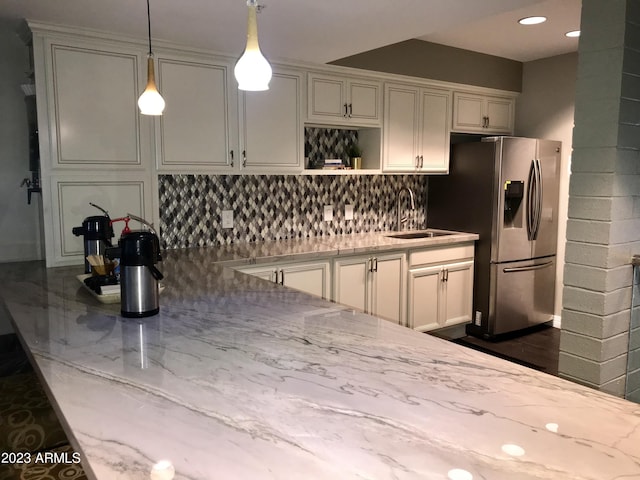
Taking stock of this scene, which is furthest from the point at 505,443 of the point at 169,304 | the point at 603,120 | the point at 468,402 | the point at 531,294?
the point at 531,294

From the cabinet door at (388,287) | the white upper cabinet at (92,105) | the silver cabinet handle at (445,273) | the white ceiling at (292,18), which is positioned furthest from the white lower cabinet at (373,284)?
the white upper cabinet at (92,105)

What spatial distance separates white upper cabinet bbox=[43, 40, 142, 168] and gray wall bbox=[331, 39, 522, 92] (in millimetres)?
1508

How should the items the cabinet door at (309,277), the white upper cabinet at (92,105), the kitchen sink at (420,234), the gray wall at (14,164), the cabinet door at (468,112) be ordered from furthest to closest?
the cabinet door at (468,112) < the kitchen sink at (420,234) < the cabinet door at (309,277) < the gray wall at (14,164) < the white upper cabinet at (92,105)

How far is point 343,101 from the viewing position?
3.73 meters

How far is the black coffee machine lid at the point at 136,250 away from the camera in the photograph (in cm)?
169

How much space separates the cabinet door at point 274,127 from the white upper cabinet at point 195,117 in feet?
0.34

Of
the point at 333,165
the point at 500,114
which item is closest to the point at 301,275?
the point at 333,165

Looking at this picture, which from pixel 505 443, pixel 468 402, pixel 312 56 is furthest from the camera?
pixel 312 56

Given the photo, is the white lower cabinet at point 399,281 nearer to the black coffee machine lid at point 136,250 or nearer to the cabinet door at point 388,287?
the cabinet door at point 388,287

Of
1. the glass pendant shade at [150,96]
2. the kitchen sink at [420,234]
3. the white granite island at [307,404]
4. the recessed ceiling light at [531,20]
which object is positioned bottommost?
the white granite island at [307,404]

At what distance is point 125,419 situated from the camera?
1034 mm

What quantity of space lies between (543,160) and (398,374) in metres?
3.62

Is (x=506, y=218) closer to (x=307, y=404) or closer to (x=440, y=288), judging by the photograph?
(x=440, y=288)

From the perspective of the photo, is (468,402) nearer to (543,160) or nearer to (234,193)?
(234,193)
